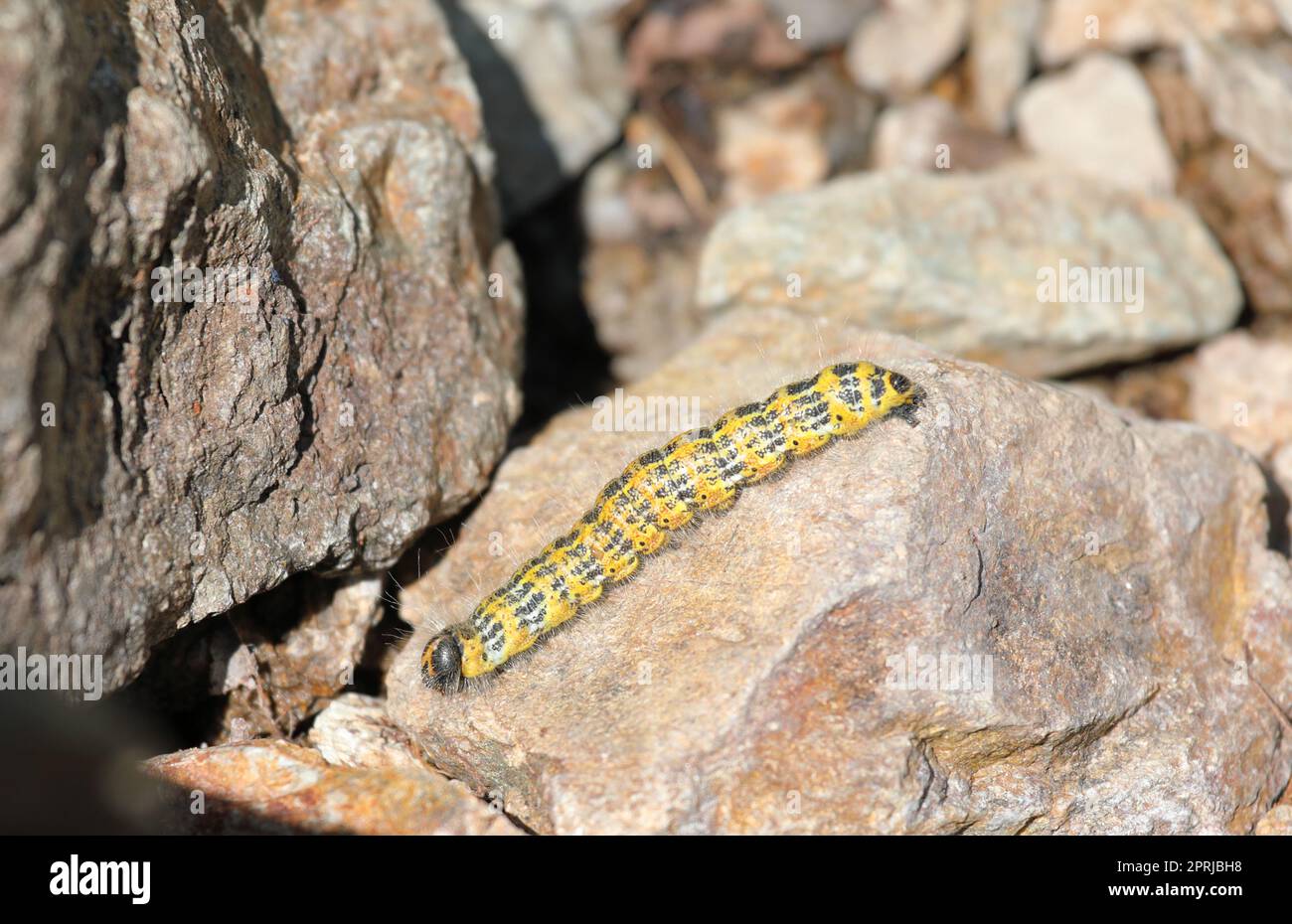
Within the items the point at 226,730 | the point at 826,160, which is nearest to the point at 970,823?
the point at 226,730

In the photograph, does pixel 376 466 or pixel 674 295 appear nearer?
pixel 376 466

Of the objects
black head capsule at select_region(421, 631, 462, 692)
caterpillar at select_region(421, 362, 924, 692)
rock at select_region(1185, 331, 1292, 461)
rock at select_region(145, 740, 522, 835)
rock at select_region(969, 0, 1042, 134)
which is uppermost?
rock at select_region(969, 0, 1042, 134)

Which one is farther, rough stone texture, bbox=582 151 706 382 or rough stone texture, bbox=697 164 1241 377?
rough stone texture, bbox=582 151 706 382

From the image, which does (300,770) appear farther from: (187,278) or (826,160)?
(826,160)

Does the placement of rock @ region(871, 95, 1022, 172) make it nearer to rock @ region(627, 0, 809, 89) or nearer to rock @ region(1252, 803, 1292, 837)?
rock @ region(627, 0, 809, 89)

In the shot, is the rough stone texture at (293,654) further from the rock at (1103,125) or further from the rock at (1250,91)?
the rock at (1250,91)

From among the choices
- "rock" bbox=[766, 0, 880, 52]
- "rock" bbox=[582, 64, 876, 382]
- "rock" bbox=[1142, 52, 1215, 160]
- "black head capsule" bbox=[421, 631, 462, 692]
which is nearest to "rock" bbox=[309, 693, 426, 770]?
"black head capsule" bbox=[421, 631, 462, 692]

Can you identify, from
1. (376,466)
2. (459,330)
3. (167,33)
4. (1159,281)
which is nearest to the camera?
(167,33)
